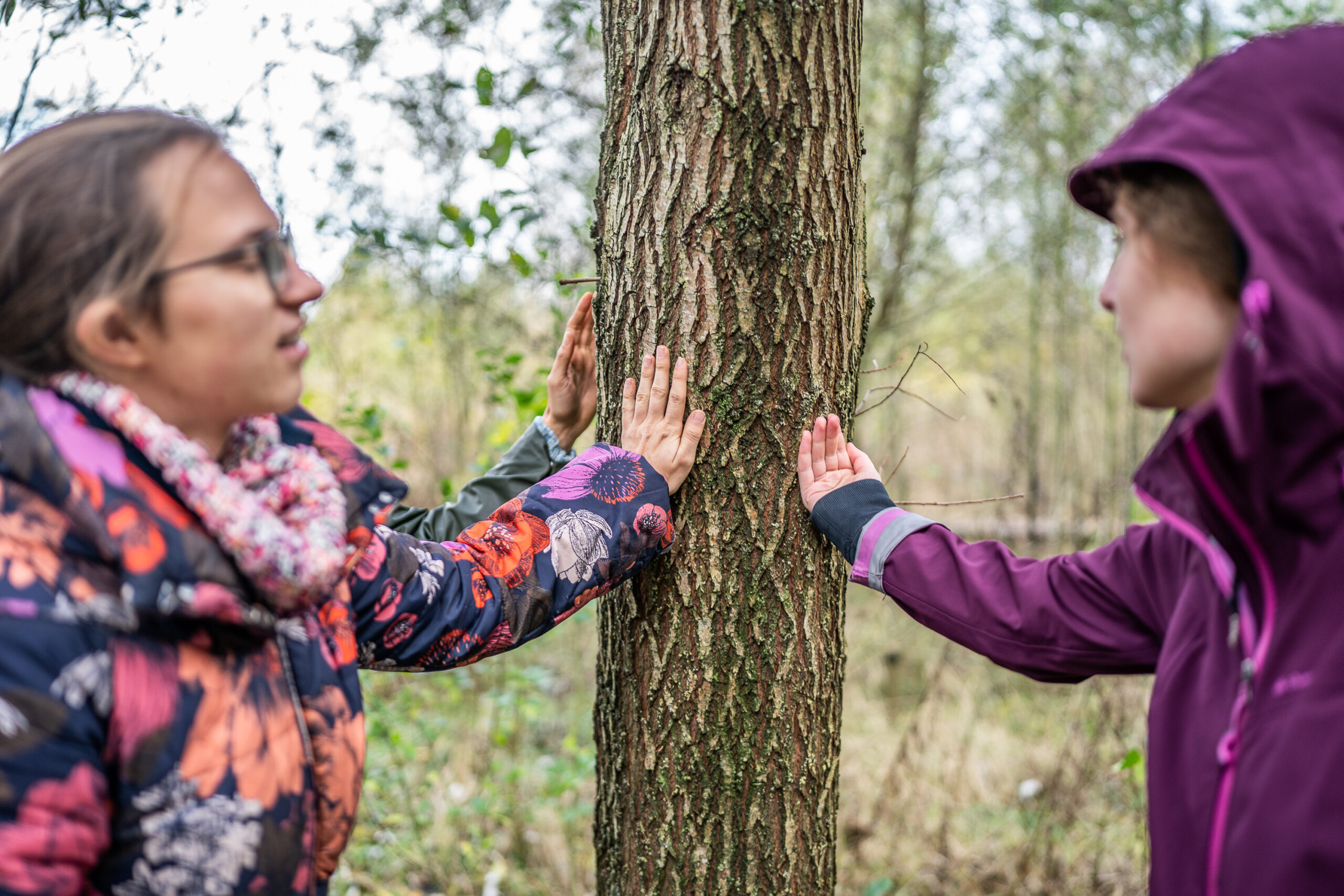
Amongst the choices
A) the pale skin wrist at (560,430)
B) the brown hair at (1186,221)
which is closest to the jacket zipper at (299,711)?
the pale skin wrist at (560,430)

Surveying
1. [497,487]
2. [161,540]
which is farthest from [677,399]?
[161,540]

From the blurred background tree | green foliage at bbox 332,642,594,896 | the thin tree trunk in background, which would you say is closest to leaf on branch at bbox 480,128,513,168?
the blurred background tree

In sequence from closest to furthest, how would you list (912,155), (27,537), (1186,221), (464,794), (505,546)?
(27,537)
(1186,221)
(505,546)
(464,794)
(912,155)

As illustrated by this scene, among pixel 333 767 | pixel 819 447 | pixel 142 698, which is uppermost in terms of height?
pixel 819 447

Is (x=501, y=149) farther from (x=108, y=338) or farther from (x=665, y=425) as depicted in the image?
(x=108, y=338)

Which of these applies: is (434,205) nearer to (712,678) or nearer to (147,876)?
(712,678)

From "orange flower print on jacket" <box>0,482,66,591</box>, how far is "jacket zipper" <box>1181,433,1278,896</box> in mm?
1368

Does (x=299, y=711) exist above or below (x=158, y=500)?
below

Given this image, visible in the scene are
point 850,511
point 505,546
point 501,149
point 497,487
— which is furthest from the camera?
point 501,149

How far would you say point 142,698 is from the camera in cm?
98

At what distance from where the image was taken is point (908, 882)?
3.81 meters

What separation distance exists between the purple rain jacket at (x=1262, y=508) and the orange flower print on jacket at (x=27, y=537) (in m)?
1.35

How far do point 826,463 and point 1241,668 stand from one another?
819mm

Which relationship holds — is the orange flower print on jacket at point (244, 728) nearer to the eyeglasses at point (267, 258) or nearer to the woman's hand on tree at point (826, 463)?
the eyeglasses at point (267, 258)
